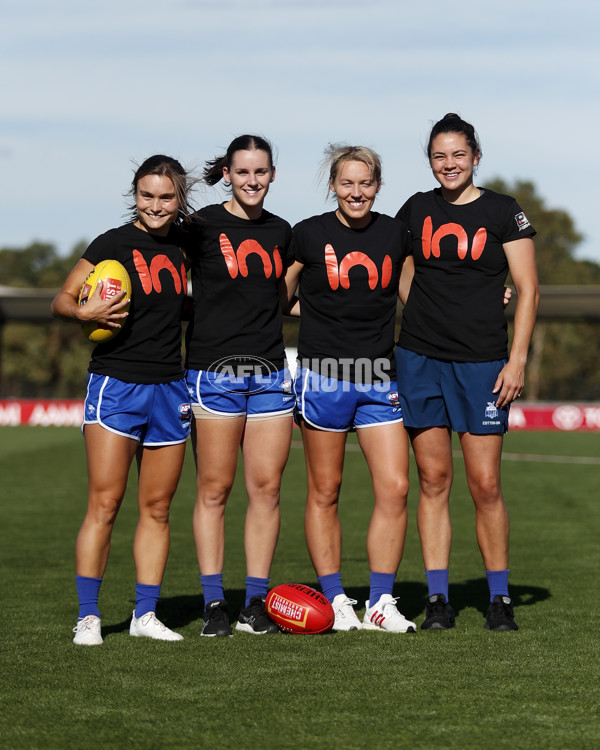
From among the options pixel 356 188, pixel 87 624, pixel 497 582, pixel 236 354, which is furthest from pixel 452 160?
pixel 87 624

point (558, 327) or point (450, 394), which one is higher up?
point (450, 394)

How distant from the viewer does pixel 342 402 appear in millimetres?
4996

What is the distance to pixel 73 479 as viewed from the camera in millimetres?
14664

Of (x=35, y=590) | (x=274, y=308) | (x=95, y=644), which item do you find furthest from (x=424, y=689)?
(x=35, y=590)

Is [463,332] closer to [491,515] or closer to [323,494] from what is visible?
[491,515]

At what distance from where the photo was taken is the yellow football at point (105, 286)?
4.54 metres

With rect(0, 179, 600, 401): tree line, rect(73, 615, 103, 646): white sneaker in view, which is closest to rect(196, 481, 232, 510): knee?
rect(73, 615, 103, 646): white sneaker

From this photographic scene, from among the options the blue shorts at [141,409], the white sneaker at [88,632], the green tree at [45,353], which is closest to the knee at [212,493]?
the blue shorts at [141,409]

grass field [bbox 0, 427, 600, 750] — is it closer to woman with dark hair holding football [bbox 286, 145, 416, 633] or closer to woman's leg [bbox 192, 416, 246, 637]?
woman's leg [bbox 192, 416, 246, 637]

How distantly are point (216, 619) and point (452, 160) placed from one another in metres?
2.43

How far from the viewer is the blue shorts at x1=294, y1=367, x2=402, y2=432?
4988 mm

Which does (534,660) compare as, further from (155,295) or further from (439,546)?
(155,295)

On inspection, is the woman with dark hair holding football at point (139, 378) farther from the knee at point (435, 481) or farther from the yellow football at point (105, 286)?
the knee at point (435, 481)

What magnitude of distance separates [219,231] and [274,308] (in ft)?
1.46
